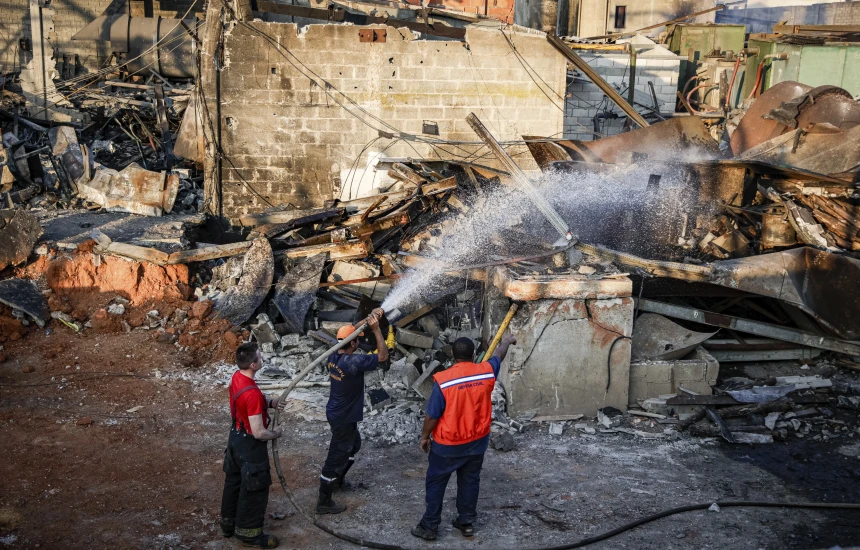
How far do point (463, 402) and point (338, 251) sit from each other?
5.57 m

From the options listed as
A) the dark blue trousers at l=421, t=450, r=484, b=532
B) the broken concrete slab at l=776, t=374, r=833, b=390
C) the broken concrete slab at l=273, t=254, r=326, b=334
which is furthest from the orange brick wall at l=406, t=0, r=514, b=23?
the dark blue trousers at l=421, t=450, r=484, b=532

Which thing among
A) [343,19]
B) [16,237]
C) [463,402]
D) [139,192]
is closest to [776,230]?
Result: [463,402]

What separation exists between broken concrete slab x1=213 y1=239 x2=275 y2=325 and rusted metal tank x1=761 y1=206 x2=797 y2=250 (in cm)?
630

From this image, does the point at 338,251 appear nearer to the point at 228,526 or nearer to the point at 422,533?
the point at 228,526

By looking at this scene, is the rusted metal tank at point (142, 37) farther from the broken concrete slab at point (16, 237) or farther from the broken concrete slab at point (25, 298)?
the broken concrete slab at point (25, 298)

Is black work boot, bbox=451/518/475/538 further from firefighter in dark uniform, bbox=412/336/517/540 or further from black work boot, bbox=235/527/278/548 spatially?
black work boot, bbox=235/527/278/548

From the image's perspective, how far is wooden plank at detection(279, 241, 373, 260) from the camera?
10.4 metres

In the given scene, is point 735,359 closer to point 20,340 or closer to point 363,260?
point 363,260

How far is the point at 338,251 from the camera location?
10.5m

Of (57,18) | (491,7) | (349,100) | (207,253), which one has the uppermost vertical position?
(491,7)

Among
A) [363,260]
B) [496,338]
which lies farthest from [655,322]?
Result: [363,260]

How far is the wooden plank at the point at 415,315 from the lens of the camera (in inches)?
354

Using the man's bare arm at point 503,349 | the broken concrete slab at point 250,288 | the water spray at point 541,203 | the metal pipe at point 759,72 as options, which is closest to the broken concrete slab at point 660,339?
the water spray at point 541,203

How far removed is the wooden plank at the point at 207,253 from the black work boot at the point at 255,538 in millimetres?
5929
